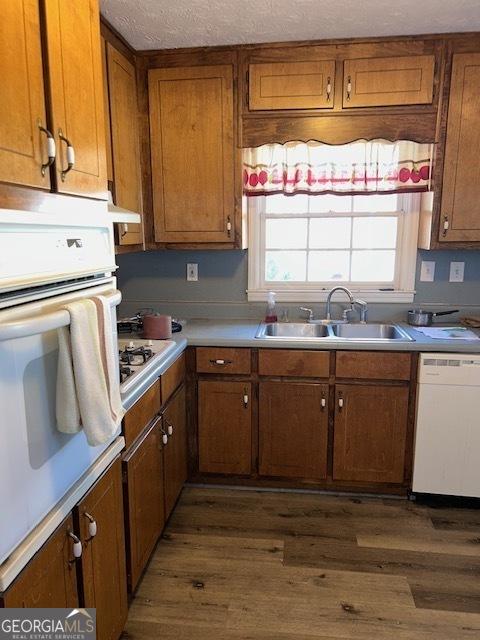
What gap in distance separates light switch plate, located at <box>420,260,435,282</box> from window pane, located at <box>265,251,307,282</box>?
2.37 feet

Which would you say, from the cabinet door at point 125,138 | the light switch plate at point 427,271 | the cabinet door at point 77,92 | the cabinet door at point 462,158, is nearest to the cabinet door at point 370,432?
the light switch plate at point 427,271

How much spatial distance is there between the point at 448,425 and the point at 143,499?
157 centimetres

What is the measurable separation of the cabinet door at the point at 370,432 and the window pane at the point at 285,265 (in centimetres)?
89

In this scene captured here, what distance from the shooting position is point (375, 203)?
296 cm

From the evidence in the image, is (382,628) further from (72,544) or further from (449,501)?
(72,544)

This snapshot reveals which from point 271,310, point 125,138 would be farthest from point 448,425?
point 125,138

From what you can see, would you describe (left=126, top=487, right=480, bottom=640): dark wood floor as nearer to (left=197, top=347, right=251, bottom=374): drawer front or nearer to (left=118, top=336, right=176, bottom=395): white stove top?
(left=197, top=347, right=251, bottom=374): drawer front

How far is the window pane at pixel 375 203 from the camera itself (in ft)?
9.64

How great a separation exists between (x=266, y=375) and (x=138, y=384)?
95 centimetres

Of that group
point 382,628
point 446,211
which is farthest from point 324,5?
point 382,628

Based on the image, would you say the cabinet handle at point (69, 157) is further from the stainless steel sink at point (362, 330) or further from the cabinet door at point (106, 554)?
the stainless steel sink at point (362, 330)

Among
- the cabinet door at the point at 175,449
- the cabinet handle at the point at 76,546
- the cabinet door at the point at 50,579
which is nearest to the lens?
Answer: the cabinet door at the point at 50,579

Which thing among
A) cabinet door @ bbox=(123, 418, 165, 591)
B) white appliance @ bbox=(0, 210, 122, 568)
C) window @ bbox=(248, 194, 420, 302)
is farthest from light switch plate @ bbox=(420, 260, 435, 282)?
white appliance @ bbox=(0, 210, 122, 568)

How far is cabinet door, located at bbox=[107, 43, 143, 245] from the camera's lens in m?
2.28
